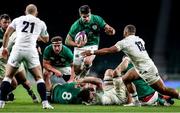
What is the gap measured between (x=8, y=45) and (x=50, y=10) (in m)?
16.5

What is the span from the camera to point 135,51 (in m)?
12.6

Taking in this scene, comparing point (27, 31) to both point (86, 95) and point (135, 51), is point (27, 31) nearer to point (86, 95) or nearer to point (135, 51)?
point (86, 95)

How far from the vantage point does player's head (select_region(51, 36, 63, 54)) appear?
46.4 feet

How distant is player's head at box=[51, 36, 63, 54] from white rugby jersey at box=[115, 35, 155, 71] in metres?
1.92

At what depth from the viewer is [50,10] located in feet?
96.0

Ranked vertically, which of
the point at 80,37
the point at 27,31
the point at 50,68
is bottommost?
the point at 50,68

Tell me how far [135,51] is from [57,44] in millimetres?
2225

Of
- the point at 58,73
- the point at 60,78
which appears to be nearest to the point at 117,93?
the point at 58,73

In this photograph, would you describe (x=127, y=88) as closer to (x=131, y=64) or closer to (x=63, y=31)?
(x=131, y=64)

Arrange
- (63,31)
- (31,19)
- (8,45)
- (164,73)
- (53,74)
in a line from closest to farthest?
(31,19)
(8,45)
(53,74)
(164,73)
(63,31)

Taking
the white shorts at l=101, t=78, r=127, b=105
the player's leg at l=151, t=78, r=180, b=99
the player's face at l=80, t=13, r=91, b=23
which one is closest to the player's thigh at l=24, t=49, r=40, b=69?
the white shorts at l=101, t=78, r=127, b=105

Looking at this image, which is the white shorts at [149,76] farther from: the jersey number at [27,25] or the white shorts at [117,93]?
the jersey number at [27,25]

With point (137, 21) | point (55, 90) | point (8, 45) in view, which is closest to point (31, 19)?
point (8, 45)

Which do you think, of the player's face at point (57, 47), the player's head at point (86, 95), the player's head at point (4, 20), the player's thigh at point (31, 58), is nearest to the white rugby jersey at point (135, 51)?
the player's head at point (86, 95)
